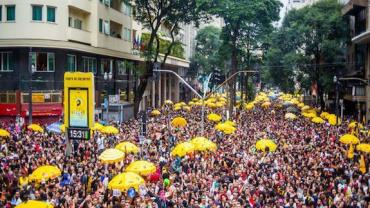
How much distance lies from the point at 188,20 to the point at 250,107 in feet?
39.7

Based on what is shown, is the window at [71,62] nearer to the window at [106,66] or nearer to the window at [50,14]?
the window at [50,14]

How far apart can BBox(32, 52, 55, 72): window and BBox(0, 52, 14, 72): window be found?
5.95 ft

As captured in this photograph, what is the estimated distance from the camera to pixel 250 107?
5656 cm

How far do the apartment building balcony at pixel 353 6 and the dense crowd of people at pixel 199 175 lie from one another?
20516mm

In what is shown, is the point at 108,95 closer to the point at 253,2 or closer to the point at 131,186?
the point at 253,2

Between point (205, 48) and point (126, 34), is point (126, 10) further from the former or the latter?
point (205, 48)

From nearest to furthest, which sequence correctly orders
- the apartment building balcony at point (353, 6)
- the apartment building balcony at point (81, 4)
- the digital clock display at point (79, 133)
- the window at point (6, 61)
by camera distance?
1. the digital clock display at point (79, 133)
2. the window at point (6, 61)
3. the apartment building balcony at point (81, 4)
4. the apartment building balcony at point (353, 6)

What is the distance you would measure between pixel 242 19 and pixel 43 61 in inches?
796

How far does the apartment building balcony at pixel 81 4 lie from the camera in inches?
1617

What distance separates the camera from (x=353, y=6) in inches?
1917

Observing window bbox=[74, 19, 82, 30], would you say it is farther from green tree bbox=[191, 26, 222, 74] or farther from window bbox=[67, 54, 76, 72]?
green tree bbox=[191, 26, 222, 74]

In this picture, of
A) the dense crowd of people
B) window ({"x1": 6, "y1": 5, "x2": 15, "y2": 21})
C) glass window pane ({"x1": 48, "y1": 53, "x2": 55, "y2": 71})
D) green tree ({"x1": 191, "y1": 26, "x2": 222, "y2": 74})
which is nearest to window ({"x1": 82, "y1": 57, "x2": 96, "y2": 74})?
glass window pane ({"x1": 48, "y1": 53, "x2": 55, "y2": 71})

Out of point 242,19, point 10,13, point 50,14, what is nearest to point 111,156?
point 50,14

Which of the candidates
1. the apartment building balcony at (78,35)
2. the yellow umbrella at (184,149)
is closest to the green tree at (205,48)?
the apartment building balcony at (78,35)
